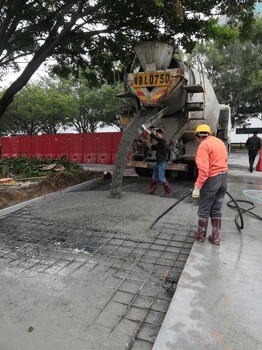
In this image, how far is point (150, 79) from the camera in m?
7.18

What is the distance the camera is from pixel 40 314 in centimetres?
262

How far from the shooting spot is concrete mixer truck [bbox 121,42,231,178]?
23.3 feet

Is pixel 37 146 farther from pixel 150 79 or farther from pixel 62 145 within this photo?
pixel 150 79

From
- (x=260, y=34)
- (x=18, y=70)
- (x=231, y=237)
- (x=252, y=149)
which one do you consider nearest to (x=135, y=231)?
(x=231, y=237)

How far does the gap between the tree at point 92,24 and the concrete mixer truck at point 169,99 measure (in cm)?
95

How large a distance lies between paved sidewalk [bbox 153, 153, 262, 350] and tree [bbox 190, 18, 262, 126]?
20.9 metres

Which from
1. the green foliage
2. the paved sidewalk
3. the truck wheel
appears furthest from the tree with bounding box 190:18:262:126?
the paved sidewalk

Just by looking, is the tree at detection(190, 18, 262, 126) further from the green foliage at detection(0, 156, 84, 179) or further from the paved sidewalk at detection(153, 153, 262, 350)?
the paved sidewalk at detection(153, 153, 262, 350)

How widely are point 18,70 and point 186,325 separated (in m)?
11.5

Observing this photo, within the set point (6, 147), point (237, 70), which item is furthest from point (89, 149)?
point (237, 70)

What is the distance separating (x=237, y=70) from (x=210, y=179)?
23.2 meters

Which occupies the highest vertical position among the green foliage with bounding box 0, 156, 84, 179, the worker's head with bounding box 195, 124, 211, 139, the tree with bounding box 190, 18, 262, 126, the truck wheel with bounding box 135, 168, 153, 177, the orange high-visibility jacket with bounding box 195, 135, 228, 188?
the tree with bounding box 190, 18, 262, 126

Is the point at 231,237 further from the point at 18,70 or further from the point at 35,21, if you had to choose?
the point at 18,70

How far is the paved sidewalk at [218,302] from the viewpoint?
2199mm
